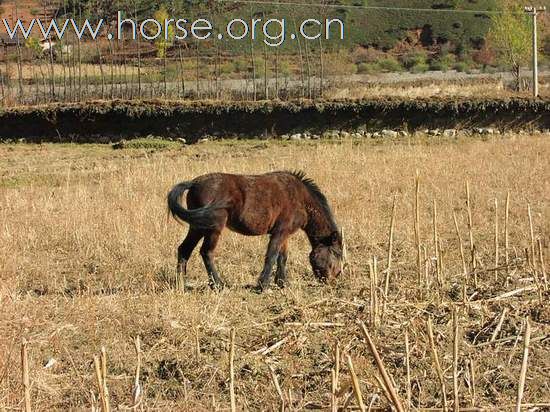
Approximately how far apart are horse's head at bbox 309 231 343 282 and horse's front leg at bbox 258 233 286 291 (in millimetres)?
397

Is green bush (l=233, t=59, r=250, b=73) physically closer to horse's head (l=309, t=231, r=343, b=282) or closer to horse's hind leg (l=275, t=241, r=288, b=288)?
horse's hind leg (l=275, t=241, r=288, b=288)

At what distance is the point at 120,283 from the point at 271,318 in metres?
2.58

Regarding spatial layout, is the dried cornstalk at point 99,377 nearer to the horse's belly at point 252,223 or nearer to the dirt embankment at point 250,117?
the horse's belly at point 252,223

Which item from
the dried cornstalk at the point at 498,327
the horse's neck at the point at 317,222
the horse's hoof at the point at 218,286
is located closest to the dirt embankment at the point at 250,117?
the horse's neck at the point at 317,222

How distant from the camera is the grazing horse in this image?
8758mm

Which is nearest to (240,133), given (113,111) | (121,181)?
(113,111)

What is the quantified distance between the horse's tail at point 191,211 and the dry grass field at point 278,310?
0.72m

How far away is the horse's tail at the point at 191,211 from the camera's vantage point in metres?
8.41

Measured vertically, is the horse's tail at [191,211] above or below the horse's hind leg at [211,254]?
above

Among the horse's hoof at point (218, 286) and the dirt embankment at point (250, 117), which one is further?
the dirt embankment at point (250, 117)

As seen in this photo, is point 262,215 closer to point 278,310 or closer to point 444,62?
point 278,310

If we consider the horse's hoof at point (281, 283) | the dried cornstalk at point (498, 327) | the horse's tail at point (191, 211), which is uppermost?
the horse's tail at point (191, 211)

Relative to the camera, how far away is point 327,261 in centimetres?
898

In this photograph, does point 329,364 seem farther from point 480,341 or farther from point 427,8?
point 427,8
